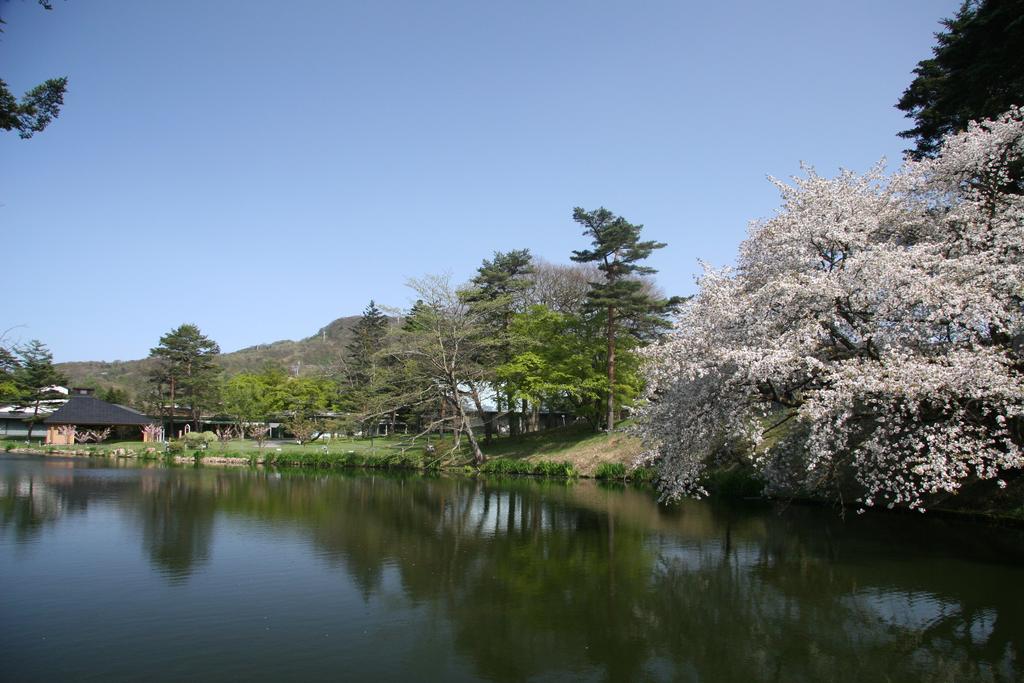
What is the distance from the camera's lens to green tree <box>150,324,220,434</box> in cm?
5094

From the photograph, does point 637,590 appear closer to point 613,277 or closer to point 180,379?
point 613,277

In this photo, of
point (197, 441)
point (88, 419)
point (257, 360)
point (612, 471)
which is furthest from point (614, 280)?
point (257, 360)

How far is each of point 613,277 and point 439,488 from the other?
1589 centimetres

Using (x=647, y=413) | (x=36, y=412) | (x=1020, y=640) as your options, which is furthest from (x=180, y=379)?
(x=1020, y=640)

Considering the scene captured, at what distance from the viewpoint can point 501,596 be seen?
410 inches

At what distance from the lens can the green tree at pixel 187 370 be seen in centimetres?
5094

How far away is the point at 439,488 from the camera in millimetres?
26969

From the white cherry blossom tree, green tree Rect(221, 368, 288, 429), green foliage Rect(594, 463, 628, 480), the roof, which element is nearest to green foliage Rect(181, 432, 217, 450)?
green tree Rect(221, 368, 288, 429)

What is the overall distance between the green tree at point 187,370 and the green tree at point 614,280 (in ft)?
107

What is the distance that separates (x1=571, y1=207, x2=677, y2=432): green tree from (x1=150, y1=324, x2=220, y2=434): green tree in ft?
107

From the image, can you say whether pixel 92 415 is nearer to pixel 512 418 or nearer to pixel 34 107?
pixel 512 418

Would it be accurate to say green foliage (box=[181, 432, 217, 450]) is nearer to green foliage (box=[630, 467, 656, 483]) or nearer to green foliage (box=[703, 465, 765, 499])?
green foliage (box=[630, 467, 656, 483])

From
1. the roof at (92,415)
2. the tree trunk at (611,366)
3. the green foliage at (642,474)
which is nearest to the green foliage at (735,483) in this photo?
the green foliage at (642,474)

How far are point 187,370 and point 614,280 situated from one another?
117 feet
